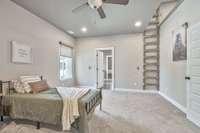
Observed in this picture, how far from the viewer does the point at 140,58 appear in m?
6.29

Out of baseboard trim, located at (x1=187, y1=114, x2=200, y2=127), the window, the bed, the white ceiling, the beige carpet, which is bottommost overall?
the beige carpet

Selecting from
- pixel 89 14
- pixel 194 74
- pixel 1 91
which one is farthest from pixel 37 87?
pixel 194 74

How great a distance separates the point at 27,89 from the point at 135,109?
293cm

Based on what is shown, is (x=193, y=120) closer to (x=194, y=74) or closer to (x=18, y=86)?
(x=194, y=74)

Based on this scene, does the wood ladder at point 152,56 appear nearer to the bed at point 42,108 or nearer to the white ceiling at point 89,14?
the white ceiling at point 89,14

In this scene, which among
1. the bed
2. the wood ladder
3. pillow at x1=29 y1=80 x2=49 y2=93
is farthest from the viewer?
the wood ladder

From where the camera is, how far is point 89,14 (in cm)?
419

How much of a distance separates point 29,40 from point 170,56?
4.81m

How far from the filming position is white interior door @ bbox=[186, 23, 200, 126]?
8.74ft

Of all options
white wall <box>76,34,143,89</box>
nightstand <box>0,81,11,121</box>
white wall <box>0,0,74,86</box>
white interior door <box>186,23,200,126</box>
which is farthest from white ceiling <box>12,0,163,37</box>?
nightstand <box>0,81,11,121</box>

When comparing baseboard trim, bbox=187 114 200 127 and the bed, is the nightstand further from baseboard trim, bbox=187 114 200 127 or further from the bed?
baseboard trim, bbox=187 114 200 127

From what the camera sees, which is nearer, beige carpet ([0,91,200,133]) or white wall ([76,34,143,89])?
beige carpet ([0,91,200,133])

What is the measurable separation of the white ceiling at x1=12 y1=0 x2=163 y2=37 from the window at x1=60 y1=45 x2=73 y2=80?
112 centimetres

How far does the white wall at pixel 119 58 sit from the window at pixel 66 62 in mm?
543
